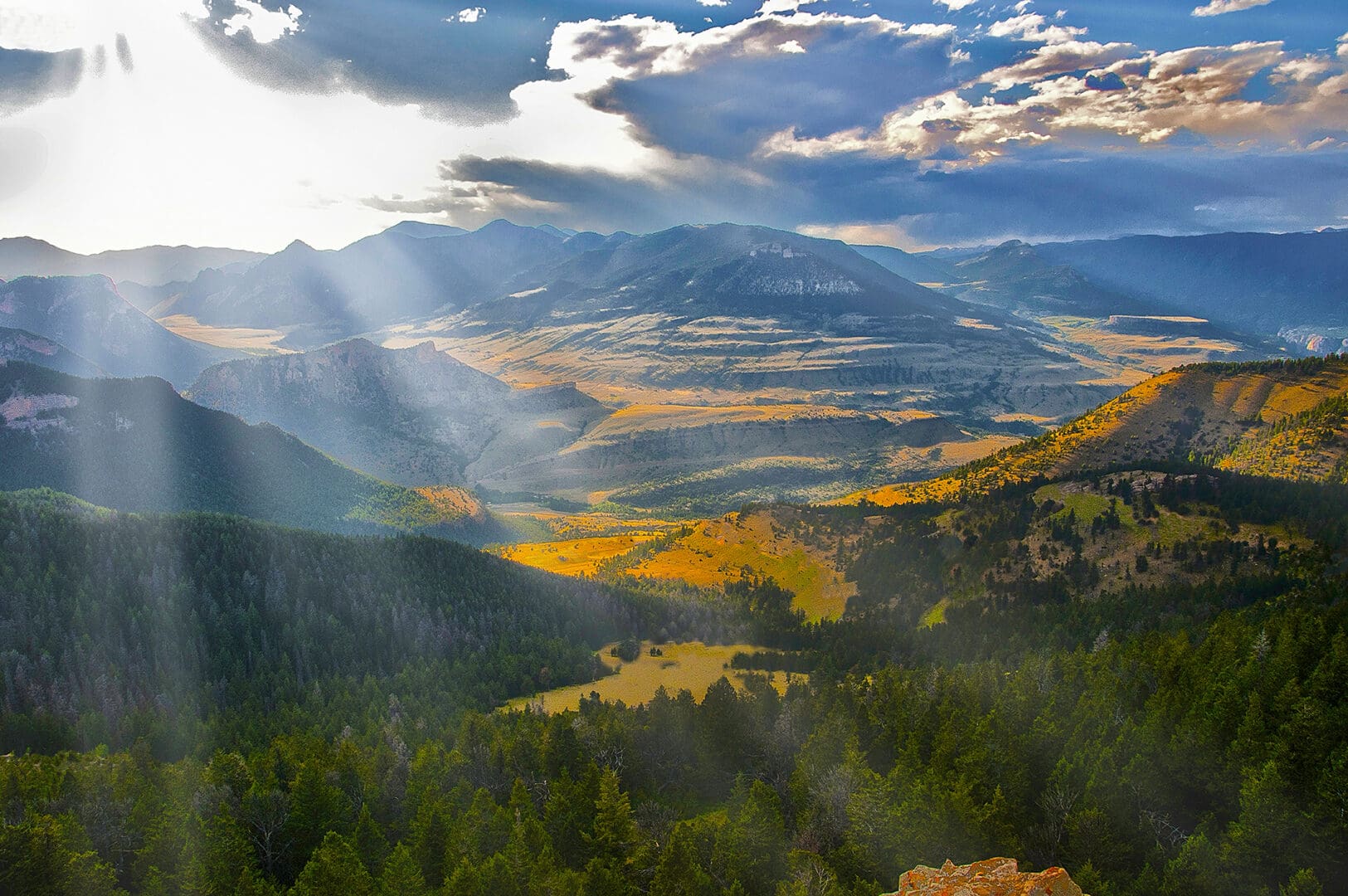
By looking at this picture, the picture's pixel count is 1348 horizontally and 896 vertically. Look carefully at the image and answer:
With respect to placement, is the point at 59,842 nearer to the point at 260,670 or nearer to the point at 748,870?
Result: the point at 748,870

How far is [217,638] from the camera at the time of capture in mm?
161500

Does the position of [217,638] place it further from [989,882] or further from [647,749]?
[989,882]

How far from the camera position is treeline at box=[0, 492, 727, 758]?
130m

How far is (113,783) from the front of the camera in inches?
2995


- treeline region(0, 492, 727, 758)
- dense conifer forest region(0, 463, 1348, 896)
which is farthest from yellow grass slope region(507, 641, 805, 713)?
dense conifer forest region(0, 463, 1348, 896)

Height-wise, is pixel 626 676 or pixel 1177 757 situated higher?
pixel 1177 757

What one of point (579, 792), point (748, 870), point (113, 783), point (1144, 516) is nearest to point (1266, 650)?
point (748, 870)

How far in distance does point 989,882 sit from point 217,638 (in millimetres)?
169795

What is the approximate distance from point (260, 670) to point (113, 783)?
86.3 m

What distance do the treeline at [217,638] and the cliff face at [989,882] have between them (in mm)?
110588

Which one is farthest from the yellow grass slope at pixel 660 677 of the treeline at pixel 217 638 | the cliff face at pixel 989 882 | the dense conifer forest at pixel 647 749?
the cliff face at pixel 989 882

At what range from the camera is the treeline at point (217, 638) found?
130375 mm

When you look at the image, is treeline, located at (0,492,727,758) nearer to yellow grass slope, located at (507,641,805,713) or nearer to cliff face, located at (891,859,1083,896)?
yellow grass slope, located at (507,641,805,713)

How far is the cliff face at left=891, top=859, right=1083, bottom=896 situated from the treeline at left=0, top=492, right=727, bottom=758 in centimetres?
11059
